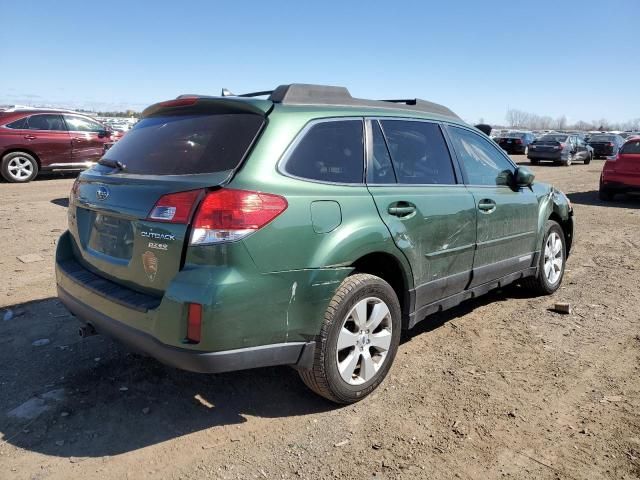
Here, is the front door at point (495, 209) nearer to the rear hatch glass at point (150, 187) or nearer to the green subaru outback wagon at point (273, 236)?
the green subaru outback wagon at point (273, 236)

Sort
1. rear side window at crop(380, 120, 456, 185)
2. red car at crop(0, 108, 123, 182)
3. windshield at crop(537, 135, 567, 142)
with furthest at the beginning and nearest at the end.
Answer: windshield at crop(537, 135, 567, 142)
red car at crop(0, 108, 123, 182)
rear side window at crop(380, 120, 456, 185)

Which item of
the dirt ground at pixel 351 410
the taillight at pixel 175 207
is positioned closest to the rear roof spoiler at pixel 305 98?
the taillight at pixel 175 207

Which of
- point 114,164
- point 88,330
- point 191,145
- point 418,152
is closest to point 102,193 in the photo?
point 114,164

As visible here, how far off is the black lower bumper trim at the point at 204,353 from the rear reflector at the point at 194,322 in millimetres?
73

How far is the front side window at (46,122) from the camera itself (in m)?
12.6

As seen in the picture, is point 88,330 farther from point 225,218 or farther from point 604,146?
point 604,146

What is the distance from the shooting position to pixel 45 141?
12.7 metres

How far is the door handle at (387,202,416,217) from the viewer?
10.6 ft

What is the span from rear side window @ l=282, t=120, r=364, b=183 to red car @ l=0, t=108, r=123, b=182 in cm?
1055

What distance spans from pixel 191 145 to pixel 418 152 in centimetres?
168

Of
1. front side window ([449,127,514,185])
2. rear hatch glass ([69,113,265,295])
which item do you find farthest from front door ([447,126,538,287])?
rear hatch glass ([69,113,265,295])

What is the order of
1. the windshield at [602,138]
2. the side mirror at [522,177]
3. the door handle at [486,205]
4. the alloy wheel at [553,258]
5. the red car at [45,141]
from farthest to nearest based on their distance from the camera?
1. the windshield at [602,138]
2. the red car at [45,141]
3. the alloy wheel at [553,258]
4. the side mirror at [522,177]
5. the door handle at [486,205]

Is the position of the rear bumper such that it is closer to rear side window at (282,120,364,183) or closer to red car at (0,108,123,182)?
red car at (0,108,123,182)

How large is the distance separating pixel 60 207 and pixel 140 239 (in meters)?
7.66
